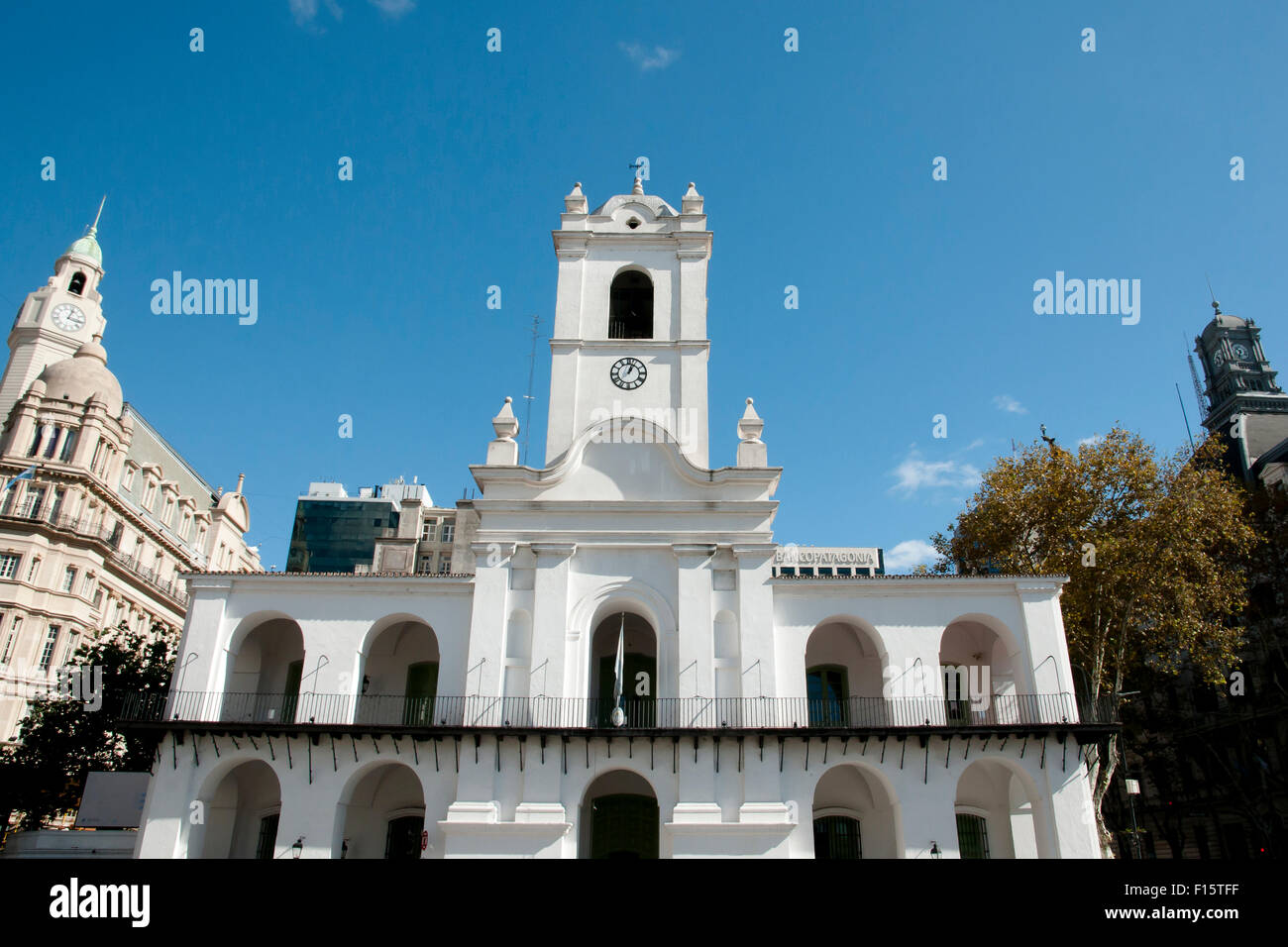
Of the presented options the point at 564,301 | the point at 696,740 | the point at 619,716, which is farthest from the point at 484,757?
the point at 564,301

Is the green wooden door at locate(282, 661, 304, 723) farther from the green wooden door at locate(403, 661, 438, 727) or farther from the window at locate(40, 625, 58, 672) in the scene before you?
the window at locate(40, 625, 58, 672)

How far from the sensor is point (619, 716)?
21828mm

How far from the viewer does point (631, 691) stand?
83.1 feet

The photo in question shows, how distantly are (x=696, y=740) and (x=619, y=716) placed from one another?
2.02 metres

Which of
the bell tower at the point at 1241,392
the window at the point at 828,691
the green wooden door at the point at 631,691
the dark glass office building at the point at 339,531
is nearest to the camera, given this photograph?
the green wooden door at the point at 631,691

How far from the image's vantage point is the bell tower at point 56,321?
4706cm

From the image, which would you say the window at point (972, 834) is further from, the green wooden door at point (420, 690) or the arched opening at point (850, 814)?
the green wooden door at point (420, 690)

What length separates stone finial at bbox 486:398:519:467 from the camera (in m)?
25.2

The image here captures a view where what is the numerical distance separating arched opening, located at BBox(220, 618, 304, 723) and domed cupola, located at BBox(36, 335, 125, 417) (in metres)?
24.1

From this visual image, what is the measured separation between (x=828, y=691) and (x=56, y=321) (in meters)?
47.3

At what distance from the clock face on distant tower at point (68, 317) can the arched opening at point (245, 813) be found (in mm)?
36341

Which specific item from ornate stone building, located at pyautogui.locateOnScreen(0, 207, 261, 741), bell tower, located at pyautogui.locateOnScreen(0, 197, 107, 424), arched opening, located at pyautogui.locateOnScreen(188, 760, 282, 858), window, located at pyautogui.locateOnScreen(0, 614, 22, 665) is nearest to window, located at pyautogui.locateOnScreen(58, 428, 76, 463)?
ornate stone building, located at pyautogui.locateOnScreen(0, 207, 261, 741)

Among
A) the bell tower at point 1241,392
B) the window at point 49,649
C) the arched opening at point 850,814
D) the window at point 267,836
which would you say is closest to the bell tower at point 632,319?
the arched opening at point 850,814
